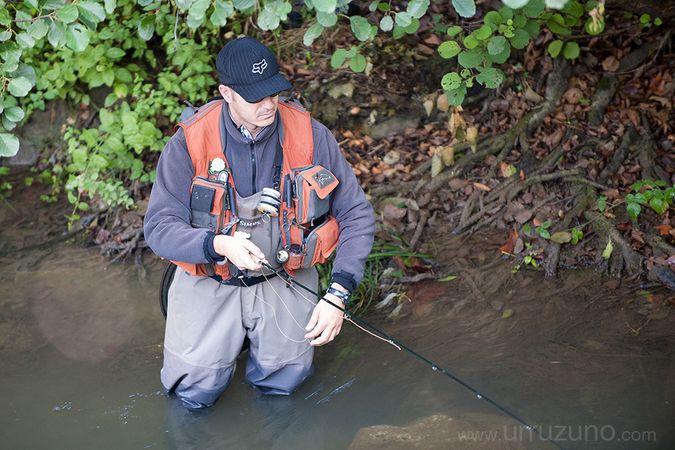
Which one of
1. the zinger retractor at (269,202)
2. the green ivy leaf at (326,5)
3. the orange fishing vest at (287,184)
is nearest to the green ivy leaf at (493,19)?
the orange fishing vest at (287,184)

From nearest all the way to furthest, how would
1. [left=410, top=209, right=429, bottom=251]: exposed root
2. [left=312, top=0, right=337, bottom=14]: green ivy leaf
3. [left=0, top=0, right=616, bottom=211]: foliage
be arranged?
[left=312, top=0, right=337, bottom=14]: green ivy leaf < [left=410, top=209, right=429, bottom=251]: exposed root < [left=0, top=0, right=616, bottom=211]: foliage

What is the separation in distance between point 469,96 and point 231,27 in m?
2.11

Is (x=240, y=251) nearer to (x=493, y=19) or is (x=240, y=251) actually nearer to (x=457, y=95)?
(x=457, y=95)

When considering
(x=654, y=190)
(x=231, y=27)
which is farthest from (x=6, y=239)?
(x=654, y=190)

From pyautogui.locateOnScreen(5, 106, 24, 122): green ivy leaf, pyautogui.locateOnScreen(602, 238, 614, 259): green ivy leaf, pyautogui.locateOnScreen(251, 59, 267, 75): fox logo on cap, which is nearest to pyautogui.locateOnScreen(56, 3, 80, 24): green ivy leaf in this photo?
pyautogui.locateOnScreen(5, 106, 24, 122): green ivy leaf

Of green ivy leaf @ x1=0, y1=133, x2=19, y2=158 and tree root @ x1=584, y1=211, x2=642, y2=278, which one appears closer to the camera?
green ivy leaf @ x1=0, y1=133, x2=19, y2=158

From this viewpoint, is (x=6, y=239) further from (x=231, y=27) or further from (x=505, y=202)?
(x=505, y=202)

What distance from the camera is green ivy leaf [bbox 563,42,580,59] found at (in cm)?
572

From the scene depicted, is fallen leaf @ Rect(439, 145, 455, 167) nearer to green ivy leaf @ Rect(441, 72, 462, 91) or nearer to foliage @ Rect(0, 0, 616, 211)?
foliage @ Rect(0, 0, 616, 211)

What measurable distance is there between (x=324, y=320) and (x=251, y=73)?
3.95ft

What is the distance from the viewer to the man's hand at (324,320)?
3.71 m

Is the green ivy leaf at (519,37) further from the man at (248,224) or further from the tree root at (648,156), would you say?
the tree root at (648,156)

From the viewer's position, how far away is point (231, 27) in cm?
666

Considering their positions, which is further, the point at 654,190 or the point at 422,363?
the point at 654,190
